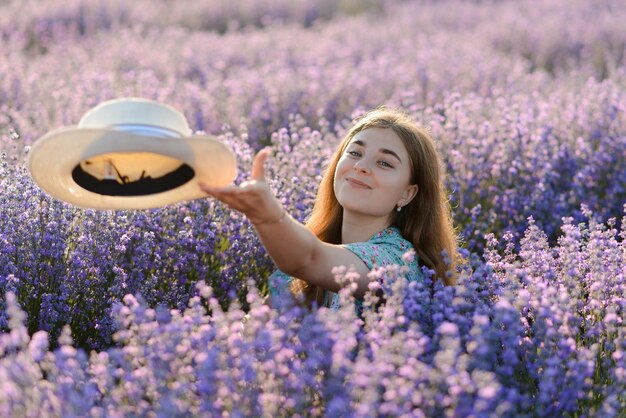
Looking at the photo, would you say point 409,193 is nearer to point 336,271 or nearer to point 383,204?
point 383,204

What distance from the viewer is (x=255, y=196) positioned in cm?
215

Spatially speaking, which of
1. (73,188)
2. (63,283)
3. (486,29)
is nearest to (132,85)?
(63,283)

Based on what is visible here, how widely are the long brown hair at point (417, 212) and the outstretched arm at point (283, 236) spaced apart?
1.42 ft

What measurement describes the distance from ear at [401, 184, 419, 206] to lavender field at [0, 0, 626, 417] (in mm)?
306

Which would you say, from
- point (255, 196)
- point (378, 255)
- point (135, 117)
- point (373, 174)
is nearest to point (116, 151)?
point (135, 117)

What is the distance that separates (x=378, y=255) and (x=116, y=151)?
0.95 metres

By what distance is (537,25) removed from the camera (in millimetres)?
11414

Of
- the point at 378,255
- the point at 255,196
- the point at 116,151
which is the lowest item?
the point at 378,255

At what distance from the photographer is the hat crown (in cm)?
204

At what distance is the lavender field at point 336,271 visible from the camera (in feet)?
5.99

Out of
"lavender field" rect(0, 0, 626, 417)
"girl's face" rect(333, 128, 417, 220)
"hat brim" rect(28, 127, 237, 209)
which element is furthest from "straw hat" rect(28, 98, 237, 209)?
"girl's face" rect(333, 128, 417, 220)

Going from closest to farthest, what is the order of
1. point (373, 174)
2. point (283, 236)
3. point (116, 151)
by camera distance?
point (116, 151), point (283, 236), point (373, 174)

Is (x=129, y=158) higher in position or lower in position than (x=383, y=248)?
higher

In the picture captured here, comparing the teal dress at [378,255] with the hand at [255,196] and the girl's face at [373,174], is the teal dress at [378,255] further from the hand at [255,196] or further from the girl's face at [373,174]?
the hand at [255,196]
